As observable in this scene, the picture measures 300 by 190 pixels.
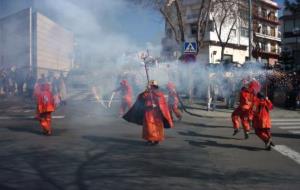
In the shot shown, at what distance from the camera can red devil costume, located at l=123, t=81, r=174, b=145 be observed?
1074 cm

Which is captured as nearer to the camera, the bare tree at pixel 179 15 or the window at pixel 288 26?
the bare tree at pixel 179 15

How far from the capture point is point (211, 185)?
6.95 meters

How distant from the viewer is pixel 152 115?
1095cm

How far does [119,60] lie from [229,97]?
218 inches

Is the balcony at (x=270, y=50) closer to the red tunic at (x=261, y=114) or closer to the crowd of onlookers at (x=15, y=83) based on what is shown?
the crowd of onlookers at (x=15, y=83)

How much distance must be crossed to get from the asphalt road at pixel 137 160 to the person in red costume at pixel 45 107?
28 cm

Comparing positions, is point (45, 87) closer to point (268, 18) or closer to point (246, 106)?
point (246, 106)

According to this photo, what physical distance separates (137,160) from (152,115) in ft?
7.45

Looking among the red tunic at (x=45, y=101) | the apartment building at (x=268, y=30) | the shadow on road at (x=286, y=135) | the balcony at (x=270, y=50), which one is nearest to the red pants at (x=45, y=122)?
the red tunic at (x=45, y=101)

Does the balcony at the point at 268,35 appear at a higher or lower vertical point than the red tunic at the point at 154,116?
higher

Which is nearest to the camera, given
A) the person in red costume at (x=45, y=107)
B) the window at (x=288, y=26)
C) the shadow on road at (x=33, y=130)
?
the person in red costume at (x=45, y=107)

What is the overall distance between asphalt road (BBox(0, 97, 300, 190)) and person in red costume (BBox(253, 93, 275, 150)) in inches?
12.5

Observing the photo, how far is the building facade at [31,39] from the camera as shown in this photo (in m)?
12.3

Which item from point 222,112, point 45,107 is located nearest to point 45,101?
point 45,107
